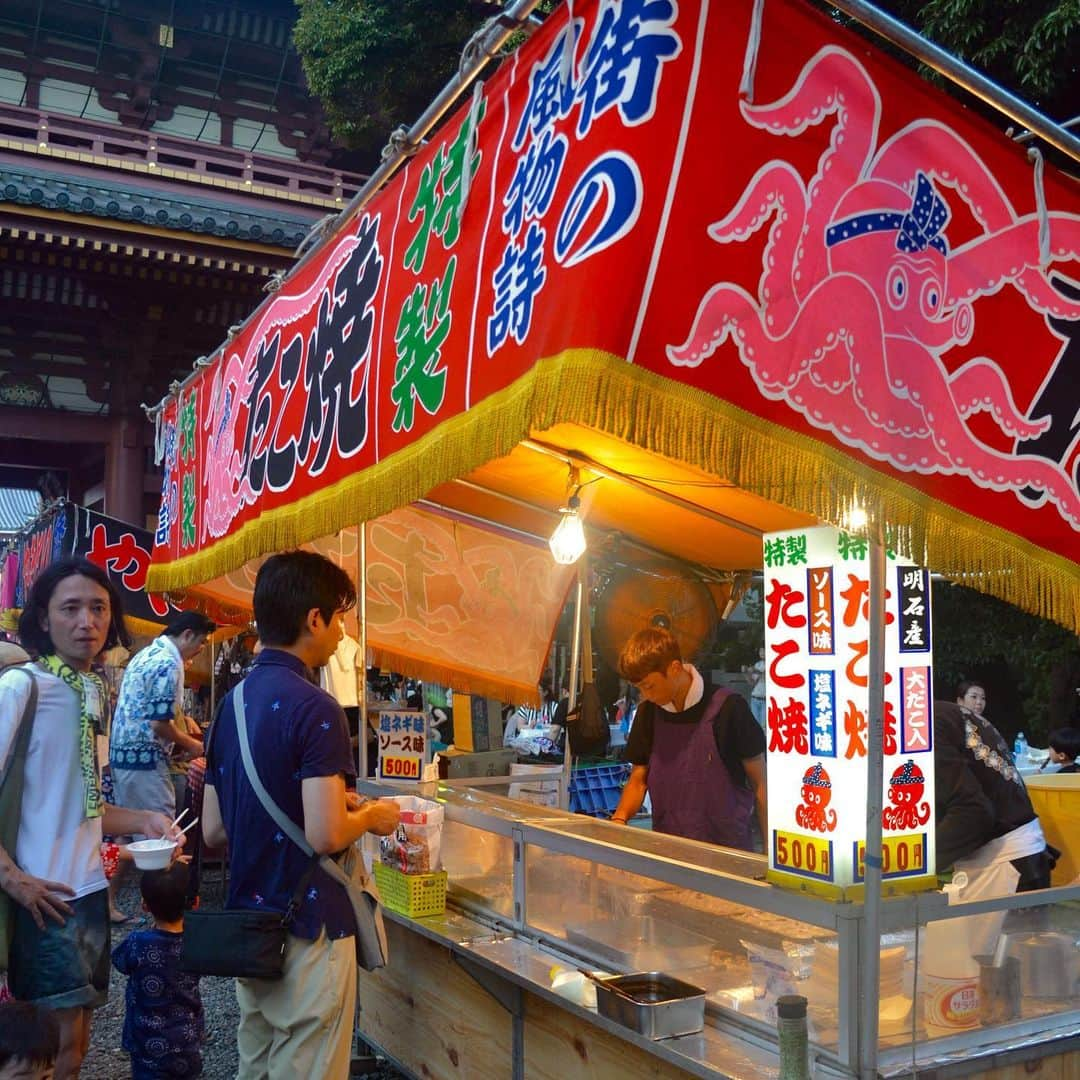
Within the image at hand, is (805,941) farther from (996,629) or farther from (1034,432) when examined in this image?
(996,629)

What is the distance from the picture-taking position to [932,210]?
8.28 feet

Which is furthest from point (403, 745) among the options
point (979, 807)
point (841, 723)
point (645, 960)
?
point (841, 723)

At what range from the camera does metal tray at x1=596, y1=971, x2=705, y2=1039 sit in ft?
8.83

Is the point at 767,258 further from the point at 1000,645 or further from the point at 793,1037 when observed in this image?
the point at 1000,645

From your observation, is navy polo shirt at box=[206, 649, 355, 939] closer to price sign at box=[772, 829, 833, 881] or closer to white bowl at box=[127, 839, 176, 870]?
white bowl at box=[127, 839, 176, 870]

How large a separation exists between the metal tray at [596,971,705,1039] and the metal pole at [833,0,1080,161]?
7.83 ft

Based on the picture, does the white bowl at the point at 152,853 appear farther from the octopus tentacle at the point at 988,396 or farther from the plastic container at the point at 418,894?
the octopus tentacle at the point at 988,396

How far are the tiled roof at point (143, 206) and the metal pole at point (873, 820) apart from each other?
34.2 feet

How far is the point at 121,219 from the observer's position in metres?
11.0

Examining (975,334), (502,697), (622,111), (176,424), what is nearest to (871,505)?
(975,334)

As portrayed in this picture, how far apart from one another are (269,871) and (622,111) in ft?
7.04

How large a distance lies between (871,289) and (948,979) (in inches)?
→ 70.9

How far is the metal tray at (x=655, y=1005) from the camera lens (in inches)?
106

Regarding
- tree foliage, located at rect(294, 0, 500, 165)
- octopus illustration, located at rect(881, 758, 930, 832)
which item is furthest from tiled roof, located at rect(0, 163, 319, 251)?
octopus illustration, located at rect(881, 758, 930, 832)
